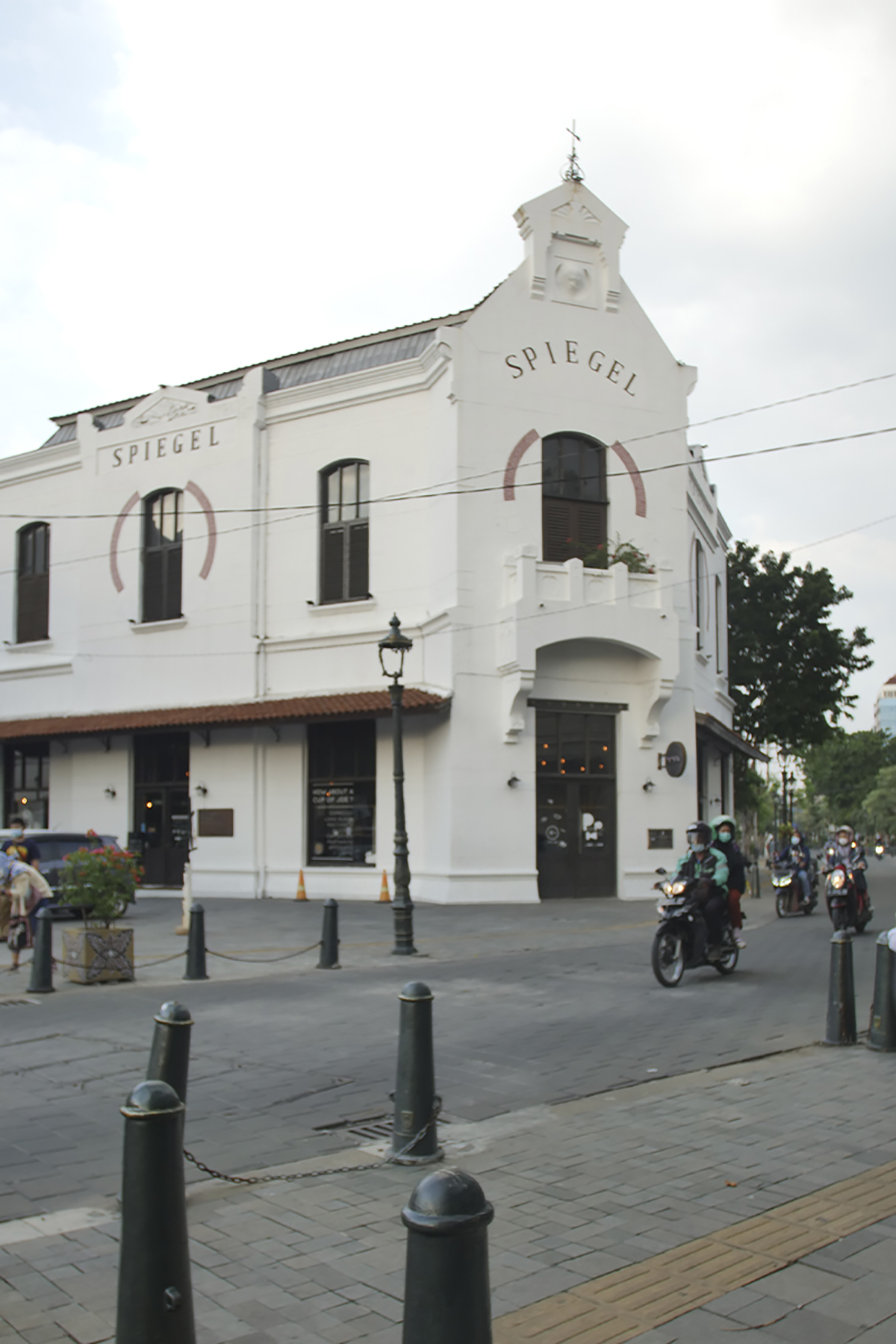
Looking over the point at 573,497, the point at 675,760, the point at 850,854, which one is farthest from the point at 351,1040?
the point at 573,497

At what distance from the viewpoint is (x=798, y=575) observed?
38.4 metres

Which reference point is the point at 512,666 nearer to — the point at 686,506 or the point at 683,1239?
the point at 686,506

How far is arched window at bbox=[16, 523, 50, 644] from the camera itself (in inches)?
1140

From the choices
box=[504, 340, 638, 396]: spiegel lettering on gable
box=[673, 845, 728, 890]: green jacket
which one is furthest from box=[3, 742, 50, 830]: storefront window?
box=[673, 845, 728, 890]: green jacket

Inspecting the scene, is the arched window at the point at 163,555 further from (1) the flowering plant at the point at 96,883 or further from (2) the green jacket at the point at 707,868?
(2) the green jacket at the point at 707,868

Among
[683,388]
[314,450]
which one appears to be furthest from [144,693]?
[683,388]

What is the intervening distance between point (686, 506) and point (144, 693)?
13078mm

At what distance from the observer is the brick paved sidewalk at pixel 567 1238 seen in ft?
13.1

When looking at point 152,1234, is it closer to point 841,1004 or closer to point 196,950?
point 841,1004

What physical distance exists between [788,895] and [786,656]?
1555 cm

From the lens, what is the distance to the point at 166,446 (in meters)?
26.6

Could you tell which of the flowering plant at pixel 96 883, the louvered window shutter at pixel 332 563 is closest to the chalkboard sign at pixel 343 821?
the louvered window shutter at pixel 332 563

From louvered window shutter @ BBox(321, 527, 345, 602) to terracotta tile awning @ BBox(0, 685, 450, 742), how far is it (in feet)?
7.63

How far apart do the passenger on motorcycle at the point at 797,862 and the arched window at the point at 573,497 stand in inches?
275
